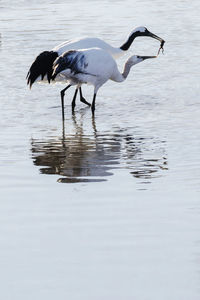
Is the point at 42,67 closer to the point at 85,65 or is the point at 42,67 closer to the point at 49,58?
the point at 49,58

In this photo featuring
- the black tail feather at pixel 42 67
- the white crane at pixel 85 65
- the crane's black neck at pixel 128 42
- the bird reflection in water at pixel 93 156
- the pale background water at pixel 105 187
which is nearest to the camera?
the pale background water at pixel 105 187

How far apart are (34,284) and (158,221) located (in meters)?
1.83

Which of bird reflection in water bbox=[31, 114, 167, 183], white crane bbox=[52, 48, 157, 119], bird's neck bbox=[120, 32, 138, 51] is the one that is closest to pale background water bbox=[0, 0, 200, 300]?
bird reflection in water bbox=[31, 114, 167, 183]

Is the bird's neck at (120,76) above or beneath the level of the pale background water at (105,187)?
above

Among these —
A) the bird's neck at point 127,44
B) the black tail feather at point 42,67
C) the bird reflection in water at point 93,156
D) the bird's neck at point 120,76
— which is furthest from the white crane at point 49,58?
the bird reflection in water at point 93,156

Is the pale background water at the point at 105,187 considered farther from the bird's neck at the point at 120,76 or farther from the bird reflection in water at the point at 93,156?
the bird's neck at the point at 120,76

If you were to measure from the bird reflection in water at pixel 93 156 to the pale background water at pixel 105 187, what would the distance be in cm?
1

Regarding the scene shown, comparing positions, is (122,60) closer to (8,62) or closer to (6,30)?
(8,62)

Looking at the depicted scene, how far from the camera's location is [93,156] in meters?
11.6

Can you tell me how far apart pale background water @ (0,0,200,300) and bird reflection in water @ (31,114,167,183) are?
0.01 m

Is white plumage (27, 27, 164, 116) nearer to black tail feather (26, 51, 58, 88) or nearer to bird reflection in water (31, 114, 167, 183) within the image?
black tail feather (26, 51, 58, 88)

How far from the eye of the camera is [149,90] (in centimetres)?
1666

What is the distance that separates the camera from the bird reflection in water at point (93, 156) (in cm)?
1058

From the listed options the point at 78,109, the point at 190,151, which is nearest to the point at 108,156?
the point at 190,151
